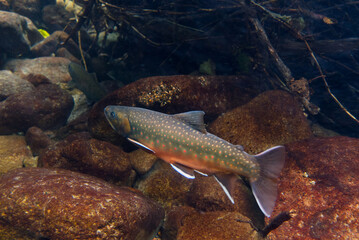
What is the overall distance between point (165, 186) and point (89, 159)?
1.72 meters

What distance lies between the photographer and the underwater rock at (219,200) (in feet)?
12.2

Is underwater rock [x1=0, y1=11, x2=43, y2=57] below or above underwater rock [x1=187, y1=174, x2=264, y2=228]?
below

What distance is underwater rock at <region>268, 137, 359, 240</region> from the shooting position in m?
3.22

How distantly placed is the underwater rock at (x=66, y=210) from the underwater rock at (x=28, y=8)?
1352 centimetres

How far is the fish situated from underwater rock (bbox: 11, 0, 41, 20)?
45.1ft

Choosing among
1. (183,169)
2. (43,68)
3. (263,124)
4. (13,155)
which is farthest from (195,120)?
(43,68)

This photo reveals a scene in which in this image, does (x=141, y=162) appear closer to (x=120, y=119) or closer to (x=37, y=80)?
(x=120, y=119)

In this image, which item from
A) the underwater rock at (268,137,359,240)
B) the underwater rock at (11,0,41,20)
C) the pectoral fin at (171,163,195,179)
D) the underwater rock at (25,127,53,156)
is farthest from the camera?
the underwater rock at (11,0,41,20)

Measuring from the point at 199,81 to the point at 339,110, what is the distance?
453cm

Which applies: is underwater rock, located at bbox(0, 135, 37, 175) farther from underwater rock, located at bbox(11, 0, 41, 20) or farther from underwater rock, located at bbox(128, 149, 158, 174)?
underwater rock, located at bbox(11, 0, 41, 20)

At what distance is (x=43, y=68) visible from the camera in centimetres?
782

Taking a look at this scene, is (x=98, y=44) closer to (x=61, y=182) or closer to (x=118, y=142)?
(x=118, y=142)

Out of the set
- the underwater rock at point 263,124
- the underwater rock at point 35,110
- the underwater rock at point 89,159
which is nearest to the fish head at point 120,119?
the underwater rock at point 89,159

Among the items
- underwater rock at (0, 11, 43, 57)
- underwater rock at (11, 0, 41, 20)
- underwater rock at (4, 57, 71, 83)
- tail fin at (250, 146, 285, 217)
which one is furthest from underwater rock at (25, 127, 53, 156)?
underwater rock at (11, 0, 41, 20)
